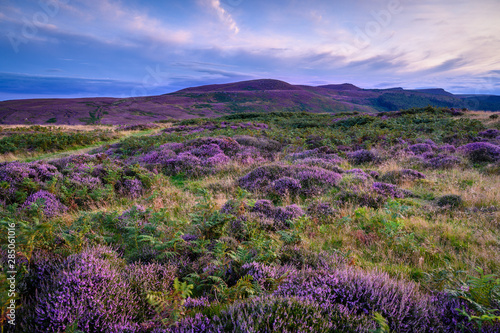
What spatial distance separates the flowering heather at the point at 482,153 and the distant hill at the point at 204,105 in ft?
166

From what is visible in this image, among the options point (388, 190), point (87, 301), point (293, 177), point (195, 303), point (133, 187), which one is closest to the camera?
point (87, 301)

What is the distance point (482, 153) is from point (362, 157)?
5154 mm

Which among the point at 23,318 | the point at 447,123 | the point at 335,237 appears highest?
the point at 447,123

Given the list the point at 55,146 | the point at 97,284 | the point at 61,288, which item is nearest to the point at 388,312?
the point at 97,284

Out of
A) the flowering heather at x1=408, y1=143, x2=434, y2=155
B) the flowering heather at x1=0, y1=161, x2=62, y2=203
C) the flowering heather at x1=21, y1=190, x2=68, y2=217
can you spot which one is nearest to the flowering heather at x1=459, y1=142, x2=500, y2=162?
the flowering heather at x1=408, y1=143, x2=434, y2=155

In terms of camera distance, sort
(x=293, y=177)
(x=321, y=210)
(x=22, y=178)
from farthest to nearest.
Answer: (x=293, y=177)
(x=22, y=178)
(x=321, y=210)

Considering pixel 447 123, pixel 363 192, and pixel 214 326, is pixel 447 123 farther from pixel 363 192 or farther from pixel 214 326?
pixel 214 326

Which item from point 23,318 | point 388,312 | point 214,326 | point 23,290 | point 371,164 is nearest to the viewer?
point 214,326

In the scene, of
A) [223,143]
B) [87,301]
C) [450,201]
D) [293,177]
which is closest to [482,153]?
[450,201]

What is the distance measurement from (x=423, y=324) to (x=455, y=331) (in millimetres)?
273

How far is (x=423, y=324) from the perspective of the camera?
2.34m

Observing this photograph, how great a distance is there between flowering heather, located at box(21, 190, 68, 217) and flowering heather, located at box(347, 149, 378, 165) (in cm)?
1189

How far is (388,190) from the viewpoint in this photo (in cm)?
709

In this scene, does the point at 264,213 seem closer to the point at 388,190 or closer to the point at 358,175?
the point at 388,190
